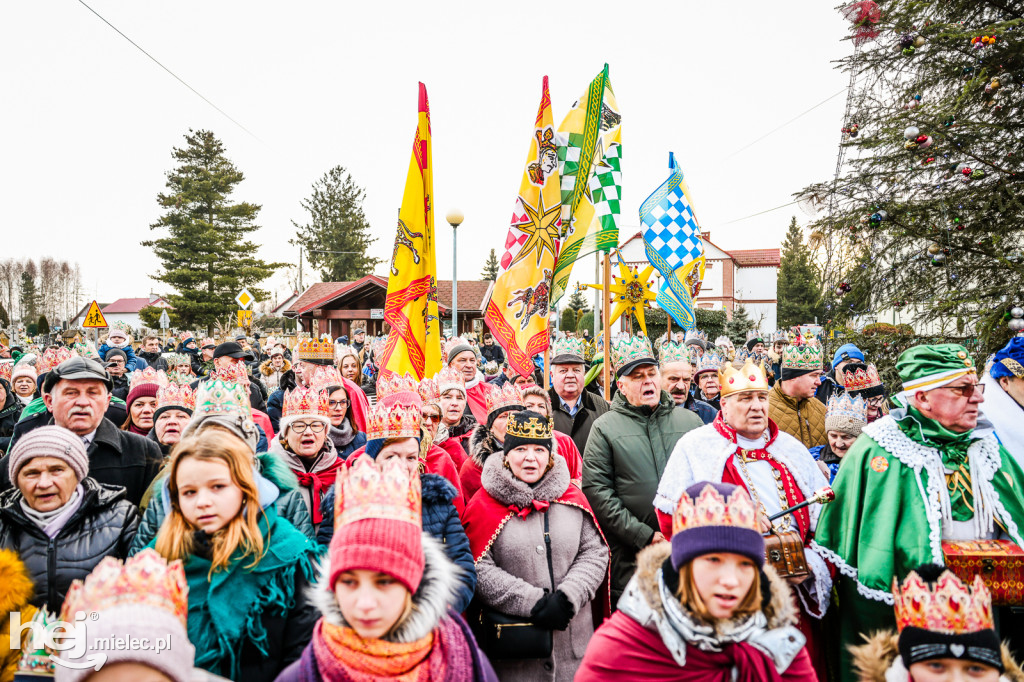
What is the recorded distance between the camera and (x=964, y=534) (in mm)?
3271

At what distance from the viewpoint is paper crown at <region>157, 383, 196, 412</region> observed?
5004mm

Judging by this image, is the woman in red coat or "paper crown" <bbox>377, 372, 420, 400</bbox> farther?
"paper crown" <bbox>377, 372, 420, 400</bbox>

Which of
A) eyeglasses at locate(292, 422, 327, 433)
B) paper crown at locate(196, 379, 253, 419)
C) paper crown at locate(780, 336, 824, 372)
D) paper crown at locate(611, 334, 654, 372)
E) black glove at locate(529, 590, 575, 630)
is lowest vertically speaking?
black glove at locate(529, 590, 575, 630)

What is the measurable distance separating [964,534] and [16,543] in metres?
4.55

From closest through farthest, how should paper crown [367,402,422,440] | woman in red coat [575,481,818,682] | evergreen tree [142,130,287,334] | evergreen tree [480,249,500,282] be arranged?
woman in red coat [575,481,818,682]
paper crown [367,402,422,440]
evergreen tree [142,130,287,334]
evergreen tree [480,249,500,282]

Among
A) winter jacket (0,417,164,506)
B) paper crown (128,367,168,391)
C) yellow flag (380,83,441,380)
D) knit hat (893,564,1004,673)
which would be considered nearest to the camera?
knit hat (893,564,1004,673)

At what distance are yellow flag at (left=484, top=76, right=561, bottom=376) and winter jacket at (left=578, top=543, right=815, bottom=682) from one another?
4.51m

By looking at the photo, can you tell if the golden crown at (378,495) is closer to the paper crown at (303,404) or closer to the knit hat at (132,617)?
the knit hat at (132,617)

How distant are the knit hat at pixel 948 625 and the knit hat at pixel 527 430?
197 centimetres

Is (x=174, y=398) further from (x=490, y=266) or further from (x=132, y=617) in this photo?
(x=490, y=266)

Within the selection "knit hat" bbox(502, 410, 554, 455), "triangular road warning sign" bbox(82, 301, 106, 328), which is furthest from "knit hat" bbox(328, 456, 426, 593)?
"triangular road warning sign" bbox(82, 301, 106, 328)

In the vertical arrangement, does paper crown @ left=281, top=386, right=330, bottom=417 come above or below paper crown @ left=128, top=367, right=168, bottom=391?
below

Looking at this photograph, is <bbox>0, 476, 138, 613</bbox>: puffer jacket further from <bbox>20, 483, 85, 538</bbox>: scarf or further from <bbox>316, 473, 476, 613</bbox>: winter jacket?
<bbox>316, 473, 476, 613</bbox>: winter jacket

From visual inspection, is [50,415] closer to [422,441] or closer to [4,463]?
[4,463]
